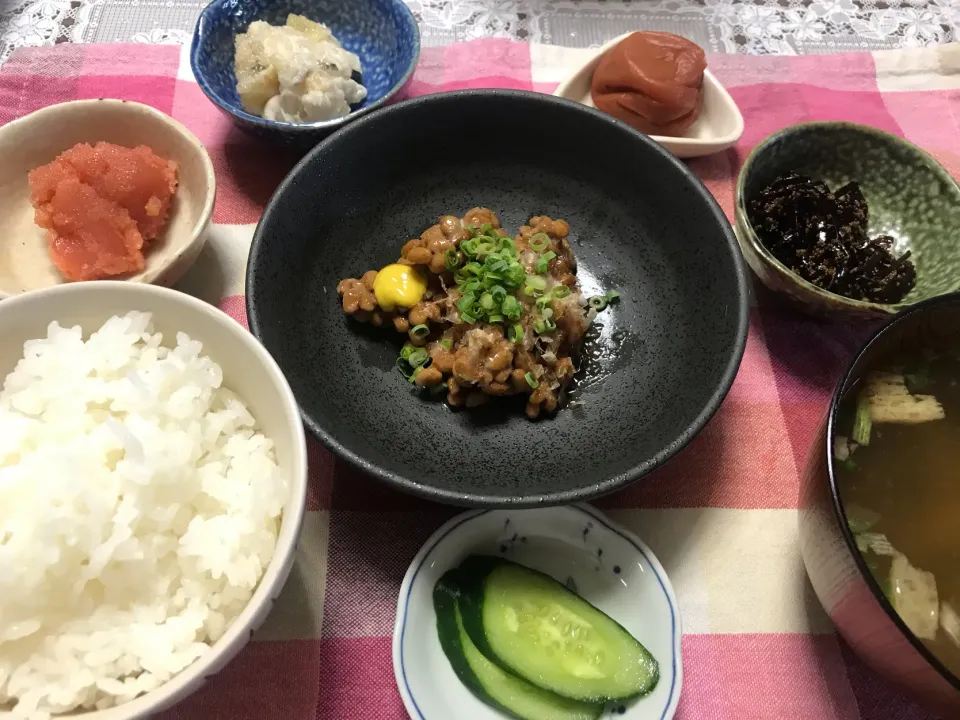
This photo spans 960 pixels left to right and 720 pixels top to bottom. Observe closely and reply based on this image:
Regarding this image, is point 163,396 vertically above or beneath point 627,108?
beneath

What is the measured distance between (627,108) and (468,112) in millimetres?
671

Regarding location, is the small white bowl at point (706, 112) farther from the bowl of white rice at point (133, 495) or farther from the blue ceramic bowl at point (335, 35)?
the bowl of white rice at point (133, 495)

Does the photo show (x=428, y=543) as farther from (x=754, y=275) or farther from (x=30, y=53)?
(x=30, y=53)

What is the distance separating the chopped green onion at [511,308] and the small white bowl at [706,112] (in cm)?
97

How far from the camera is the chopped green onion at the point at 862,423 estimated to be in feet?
4.97

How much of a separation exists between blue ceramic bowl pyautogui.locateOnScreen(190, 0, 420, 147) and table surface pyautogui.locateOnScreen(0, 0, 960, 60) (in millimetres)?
295

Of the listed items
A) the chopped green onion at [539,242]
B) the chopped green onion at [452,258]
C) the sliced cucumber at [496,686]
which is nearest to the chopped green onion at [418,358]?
the chopped green onion at [452,258]

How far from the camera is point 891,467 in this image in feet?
5.06

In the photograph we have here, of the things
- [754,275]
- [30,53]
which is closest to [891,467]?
[754,275]

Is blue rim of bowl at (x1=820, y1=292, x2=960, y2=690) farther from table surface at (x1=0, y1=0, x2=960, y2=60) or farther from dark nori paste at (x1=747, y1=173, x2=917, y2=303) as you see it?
table surface at (x1=0, y1=0, x2=960, y2=60)

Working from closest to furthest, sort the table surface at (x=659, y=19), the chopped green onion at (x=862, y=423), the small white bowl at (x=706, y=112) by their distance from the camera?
the chopped green onion at (x=862, y=423)
the small white bowl at (x=706, y=112)
the table surface at (x=659, y=19)

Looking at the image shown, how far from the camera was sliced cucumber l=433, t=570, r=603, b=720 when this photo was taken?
1391 millimetres

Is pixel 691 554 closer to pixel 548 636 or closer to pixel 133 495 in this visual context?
pixel 548 636

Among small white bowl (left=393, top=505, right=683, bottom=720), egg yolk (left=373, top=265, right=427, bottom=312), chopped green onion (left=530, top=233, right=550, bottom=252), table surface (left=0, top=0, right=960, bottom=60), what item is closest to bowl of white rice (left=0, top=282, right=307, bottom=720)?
small white bowl (left=393, top=505, right=683, bottom=720)
